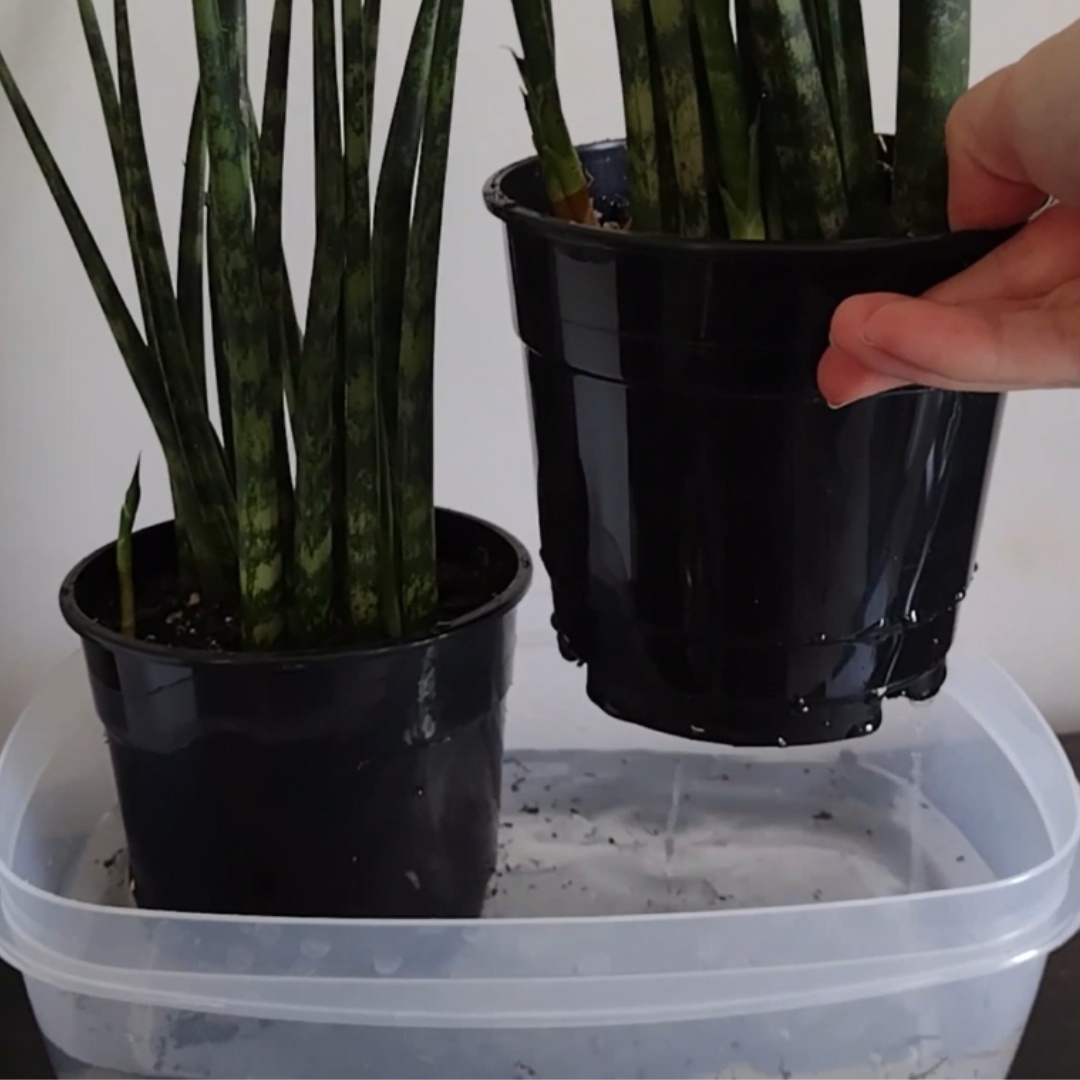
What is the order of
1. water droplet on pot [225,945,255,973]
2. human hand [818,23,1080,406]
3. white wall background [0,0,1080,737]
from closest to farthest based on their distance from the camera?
human hand [818,23,1080,406]
water droplet on pot [225,945,255,973]
white wall background [0,0,1080,737]

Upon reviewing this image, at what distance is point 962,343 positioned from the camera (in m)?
0.34

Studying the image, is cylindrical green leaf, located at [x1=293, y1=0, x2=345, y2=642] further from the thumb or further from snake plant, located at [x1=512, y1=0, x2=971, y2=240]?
the thumb

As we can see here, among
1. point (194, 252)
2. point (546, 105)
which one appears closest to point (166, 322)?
point (194, 252)

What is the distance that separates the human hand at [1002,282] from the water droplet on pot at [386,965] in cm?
24

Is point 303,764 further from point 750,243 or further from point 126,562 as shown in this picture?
point 750,243

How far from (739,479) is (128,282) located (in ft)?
1.37

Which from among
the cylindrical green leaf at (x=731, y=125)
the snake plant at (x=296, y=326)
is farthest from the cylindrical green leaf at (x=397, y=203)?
the cylindrical green leaf at (x=731, y=125)

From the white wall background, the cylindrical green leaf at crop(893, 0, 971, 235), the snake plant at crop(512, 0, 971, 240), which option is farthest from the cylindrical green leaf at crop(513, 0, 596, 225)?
the white wall background

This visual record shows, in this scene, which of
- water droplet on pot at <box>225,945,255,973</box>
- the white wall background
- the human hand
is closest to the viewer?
the human hand

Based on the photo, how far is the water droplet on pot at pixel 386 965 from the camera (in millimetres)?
435

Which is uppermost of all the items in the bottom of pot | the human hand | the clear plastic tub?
Answer: the human hand

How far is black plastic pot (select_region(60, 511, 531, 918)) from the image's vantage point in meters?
0.45

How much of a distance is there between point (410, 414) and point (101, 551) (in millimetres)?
168

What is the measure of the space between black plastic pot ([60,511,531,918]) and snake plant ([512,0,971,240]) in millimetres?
179
